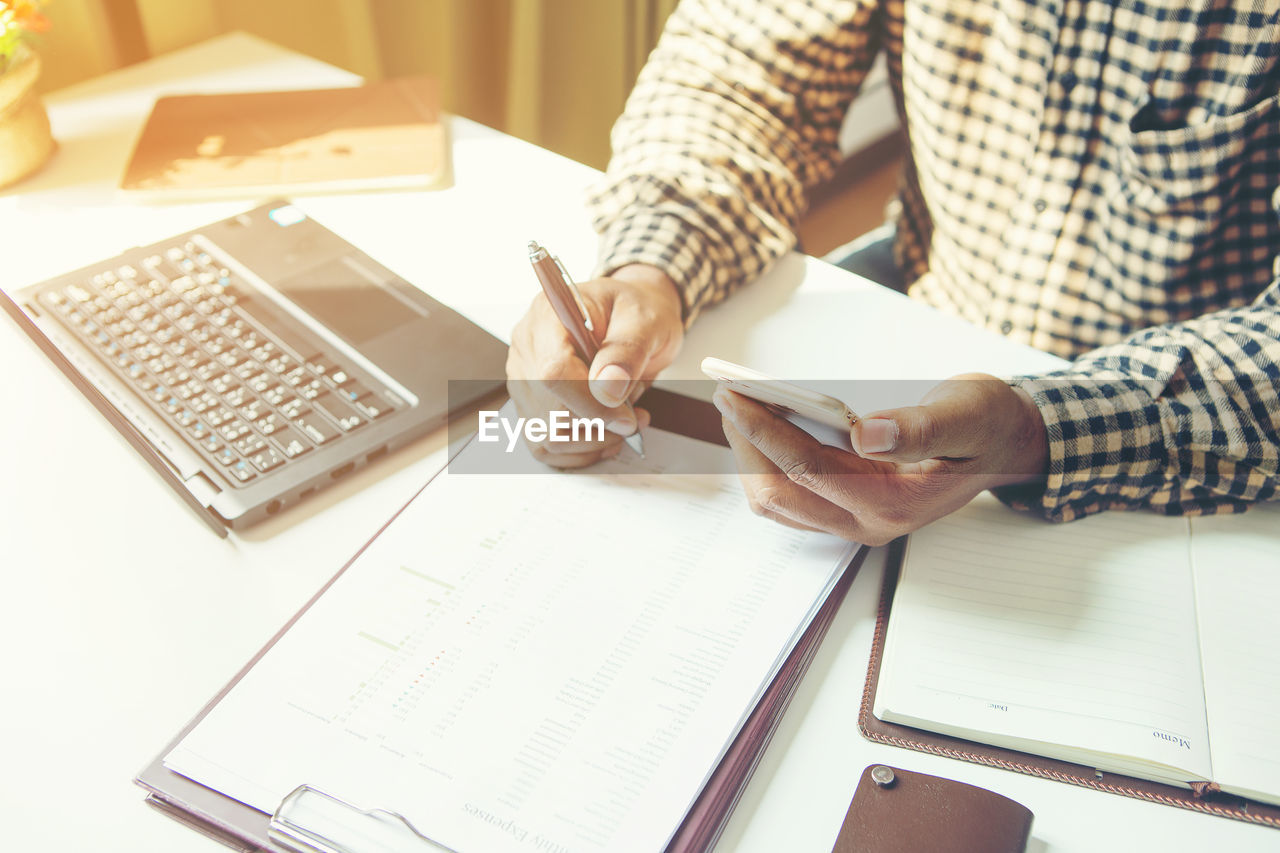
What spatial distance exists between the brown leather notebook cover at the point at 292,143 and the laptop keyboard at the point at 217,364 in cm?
18

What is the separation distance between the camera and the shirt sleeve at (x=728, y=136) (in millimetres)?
859

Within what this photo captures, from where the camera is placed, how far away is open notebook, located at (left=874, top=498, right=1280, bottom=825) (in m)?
0.51

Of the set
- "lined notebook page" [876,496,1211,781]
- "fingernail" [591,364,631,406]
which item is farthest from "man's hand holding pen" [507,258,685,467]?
"lined notebook page" [876,496,1211,781]

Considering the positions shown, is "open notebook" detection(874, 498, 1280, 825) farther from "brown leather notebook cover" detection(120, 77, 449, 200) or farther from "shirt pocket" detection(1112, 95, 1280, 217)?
"brown leather notebook cover" detection(120, 77, 449, 200)

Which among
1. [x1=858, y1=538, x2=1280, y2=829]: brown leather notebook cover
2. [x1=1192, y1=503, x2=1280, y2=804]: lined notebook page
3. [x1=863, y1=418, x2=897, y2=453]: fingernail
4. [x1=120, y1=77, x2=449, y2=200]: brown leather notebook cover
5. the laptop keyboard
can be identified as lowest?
[x1=858, y1=538, x2=1280, y2=829]: brown leather notebook cover

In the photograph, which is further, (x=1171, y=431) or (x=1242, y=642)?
(x=1171, y=431)

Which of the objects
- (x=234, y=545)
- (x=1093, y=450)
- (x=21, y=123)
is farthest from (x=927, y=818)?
(x=21, y=123)

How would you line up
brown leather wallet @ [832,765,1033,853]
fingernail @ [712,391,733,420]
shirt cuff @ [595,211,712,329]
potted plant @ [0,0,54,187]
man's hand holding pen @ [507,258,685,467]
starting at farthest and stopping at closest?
potted plant @ [0,0,54,187] < shirt cuff @ [595,211,712,329] < man's hand holding pen @ [507,258,685,467] < fingernail @ [712,391,733,420] < brown leather wallet @ [832,765,1033,853]

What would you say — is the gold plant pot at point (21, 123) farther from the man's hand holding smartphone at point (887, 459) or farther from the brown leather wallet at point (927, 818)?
the brown leather wallet at point (927, 818)

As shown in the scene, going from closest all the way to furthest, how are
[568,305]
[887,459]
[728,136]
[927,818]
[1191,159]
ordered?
[927,818], [887,459], [568,305], [1191,159], [728,136]

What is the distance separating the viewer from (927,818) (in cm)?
47

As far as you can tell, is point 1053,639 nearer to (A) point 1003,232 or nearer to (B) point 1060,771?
(B) point 1060,771

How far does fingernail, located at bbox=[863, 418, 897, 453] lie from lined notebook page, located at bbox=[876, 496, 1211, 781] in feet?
0.33

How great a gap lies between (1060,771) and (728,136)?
0.67 metres
